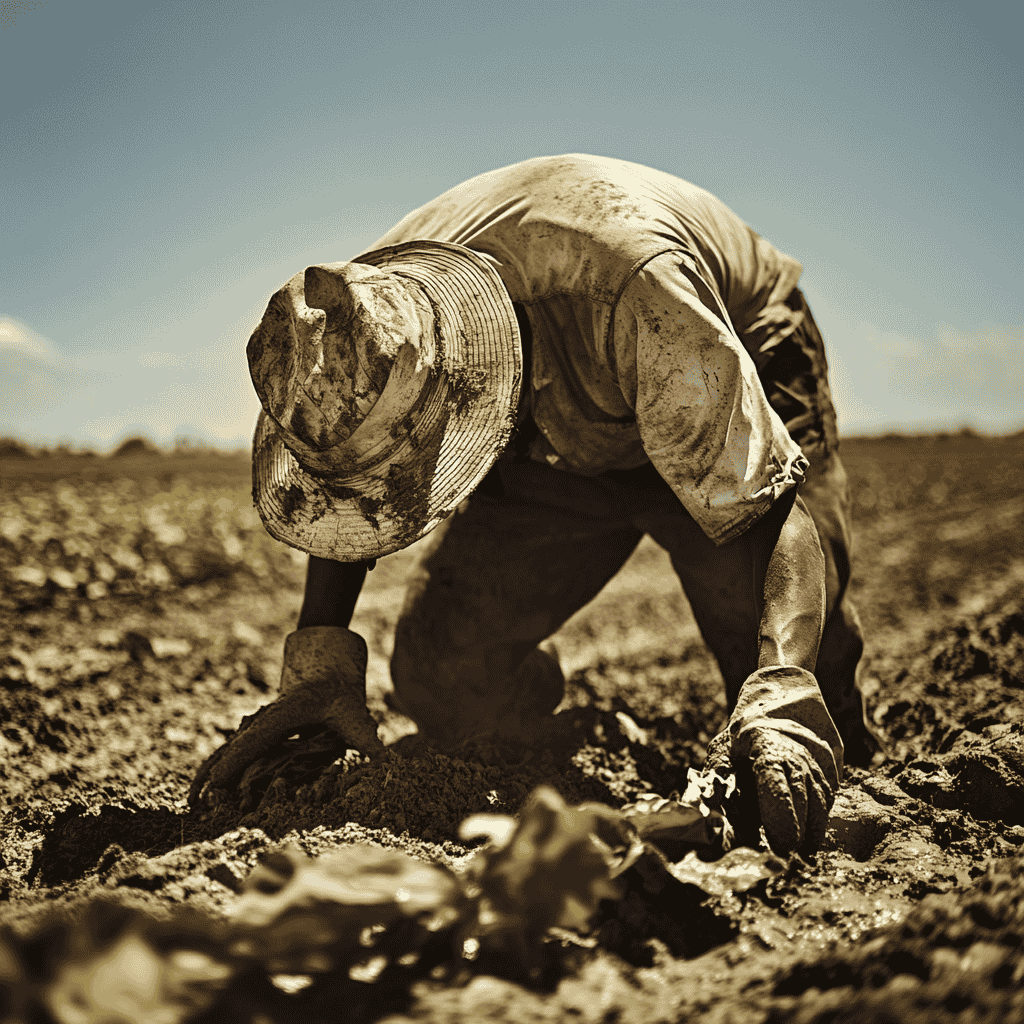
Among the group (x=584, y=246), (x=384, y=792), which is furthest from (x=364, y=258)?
(x=384, y=792)

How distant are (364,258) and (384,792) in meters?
1.29

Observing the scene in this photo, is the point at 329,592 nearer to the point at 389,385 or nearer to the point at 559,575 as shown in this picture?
the point at 389,385

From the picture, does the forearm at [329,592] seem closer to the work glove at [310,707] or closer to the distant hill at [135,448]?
the work glove at [310,707]

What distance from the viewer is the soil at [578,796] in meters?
1.16

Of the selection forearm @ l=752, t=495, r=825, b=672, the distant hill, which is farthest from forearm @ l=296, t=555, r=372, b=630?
the distant hill

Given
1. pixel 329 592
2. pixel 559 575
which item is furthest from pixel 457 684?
pixel 329 592

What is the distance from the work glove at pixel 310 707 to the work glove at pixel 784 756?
0.93m

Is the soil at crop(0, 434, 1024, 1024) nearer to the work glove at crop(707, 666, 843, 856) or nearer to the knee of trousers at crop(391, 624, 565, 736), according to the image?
the work glove at crop(707, 666, 843, 856)

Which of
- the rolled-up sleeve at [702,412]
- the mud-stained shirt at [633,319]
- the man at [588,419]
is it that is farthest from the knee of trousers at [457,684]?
the rolled-up sleeve at [702,412]

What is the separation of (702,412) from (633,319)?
260mm

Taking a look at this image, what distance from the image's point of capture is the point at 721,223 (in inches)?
98.6

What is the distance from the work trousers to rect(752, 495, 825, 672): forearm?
59 centimetres

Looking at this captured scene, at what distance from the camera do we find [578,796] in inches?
91.4

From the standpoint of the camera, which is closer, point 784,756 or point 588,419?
point 784,756
